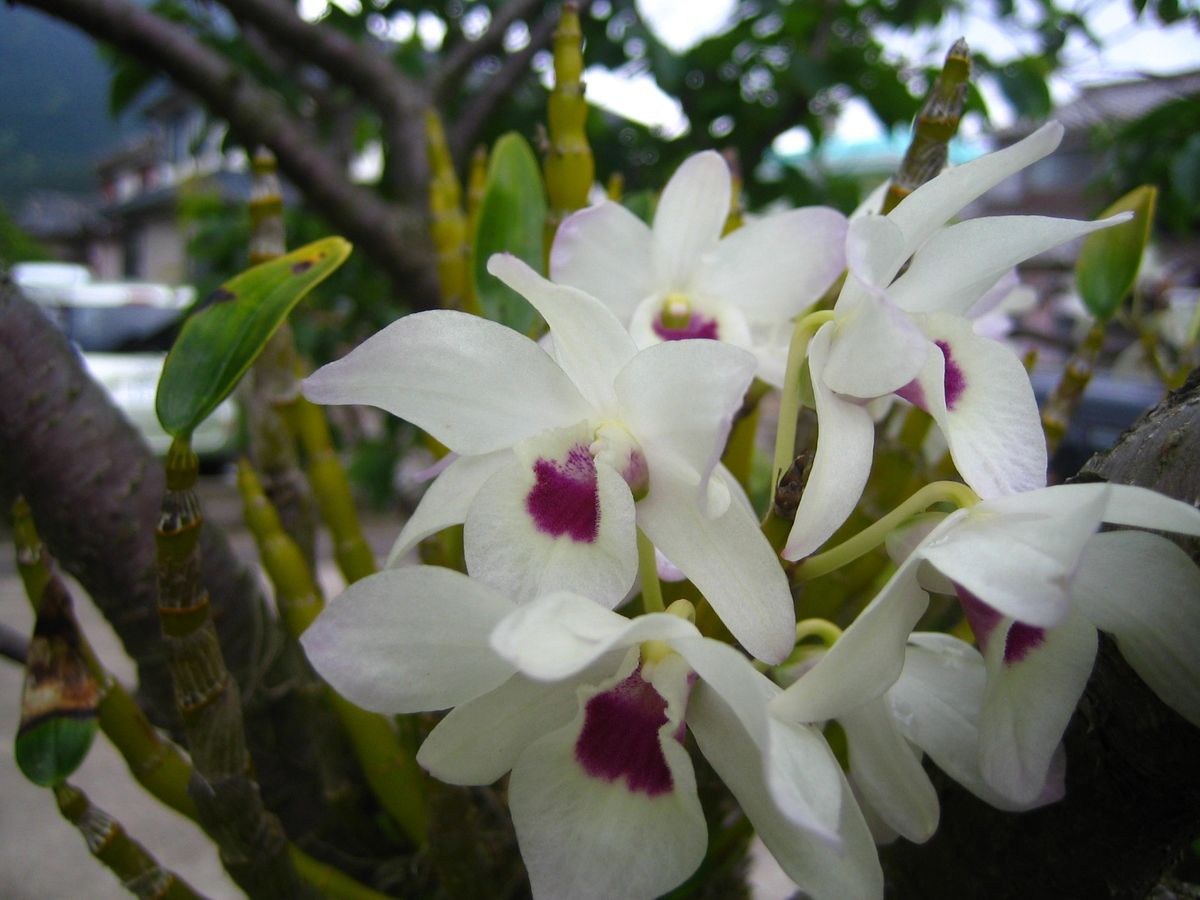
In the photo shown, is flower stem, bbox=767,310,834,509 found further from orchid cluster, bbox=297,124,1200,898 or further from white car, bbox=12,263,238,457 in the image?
white car, bbox=12,263,238,457

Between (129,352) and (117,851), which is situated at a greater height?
(117,851)

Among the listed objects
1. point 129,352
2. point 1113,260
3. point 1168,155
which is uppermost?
point 1113,260

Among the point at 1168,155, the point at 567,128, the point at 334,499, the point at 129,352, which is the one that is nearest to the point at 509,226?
the point at 567,128

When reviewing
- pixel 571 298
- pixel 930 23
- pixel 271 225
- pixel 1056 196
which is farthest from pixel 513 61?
pixel 1056 196

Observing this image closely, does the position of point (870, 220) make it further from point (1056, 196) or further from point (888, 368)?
point (1056, 196)

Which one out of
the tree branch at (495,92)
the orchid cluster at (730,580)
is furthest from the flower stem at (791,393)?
the tree branch at (495,92)

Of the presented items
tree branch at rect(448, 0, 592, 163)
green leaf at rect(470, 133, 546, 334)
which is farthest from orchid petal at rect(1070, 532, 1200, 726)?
tree branch at rect(448, 0, 592, 163)

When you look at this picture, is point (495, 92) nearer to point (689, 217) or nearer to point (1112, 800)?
point (689, 217)
